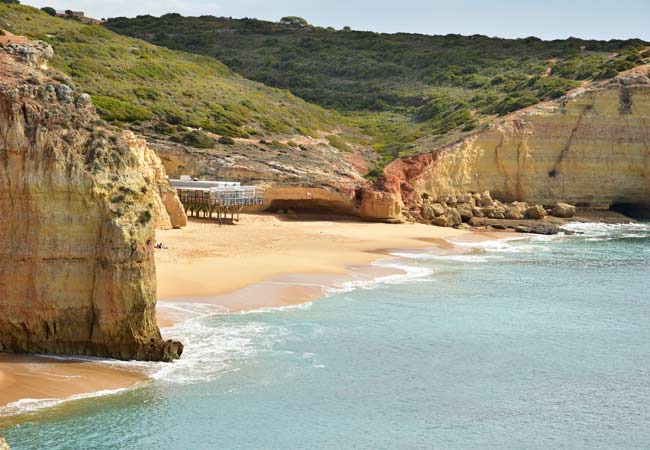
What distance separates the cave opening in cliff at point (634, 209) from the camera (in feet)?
214

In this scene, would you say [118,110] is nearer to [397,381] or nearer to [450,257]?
[450,257]

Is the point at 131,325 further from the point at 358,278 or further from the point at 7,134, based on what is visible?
the point at 358,278

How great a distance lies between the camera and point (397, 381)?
75.4 ft

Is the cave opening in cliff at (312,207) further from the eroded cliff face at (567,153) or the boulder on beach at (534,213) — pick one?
the boulder on beach at (534,213)

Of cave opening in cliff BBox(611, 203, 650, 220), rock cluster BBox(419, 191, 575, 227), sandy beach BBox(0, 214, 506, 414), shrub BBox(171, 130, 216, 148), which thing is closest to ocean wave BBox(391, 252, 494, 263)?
sandy beach BBox(0, 214, 506, 414)

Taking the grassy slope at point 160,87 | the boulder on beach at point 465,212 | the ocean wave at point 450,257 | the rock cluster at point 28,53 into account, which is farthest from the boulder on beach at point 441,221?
the rock cluster at point 28,53

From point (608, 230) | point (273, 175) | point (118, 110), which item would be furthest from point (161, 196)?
point (608, 230)

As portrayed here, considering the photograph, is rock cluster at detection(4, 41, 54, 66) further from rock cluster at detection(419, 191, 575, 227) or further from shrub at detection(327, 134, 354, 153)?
shrub at detection(327, 134, 354, 153)

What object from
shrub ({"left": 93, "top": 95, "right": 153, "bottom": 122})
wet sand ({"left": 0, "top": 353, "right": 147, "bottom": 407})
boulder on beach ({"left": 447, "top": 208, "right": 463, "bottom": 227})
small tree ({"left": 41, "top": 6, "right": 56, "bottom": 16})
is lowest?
wet sand ({"left": 0, "top": 353, "right": 147, "bottom": 407})

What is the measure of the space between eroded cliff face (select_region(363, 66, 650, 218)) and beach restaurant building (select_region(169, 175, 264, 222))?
47.8 feet

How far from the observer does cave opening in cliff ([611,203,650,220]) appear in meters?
65.1

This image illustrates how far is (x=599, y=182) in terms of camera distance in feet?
207

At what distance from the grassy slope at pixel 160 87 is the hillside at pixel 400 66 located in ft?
28.7

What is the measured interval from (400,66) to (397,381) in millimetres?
84969
